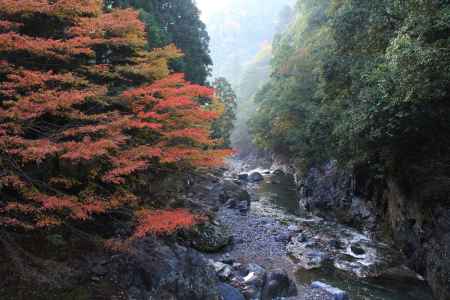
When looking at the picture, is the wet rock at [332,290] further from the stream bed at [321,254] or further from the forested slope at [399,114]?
the forested slope at [399,114]

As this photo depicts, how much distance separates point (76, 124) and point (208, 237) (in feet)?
21.7

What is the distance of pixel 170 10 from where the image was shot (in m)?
22.5

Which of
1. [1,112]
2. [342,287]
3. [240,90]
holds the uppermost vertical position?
[240,90]

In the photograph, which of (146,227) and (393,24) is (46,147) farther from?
(393,24)

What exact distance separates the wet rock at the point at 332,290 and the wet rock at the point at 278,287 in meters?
0.82

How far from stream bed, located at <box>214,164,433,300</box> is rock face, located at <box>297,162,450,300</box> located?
478 millimetres

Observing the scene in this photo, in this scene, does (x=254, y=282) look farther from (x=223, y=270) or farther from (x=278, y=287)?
(x=223, y=270)

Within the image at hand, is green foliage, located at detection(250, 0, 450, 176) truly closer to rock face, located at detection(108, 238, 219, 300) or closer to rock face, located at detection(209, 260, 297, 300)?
rock face, located at detection(209, 260, 297, 300)

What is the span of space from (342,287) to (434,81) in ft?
20.6

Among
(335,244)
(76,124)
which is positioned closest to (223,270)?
(335,244)

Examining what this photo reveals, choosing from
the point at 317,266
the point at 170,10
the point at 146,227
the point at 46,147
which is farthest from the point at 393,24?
the point at 170,10

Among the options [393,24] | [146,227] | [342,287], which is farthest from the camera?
[393,24]

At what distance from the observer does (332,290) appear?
389 inches

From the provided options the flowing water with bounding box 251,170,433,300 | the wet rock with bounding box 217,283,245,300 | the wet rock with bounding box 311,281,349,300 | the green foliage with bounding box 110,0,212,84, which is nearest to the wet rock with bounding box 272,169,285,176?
the green foliage with bounding box 110,0,212,84
